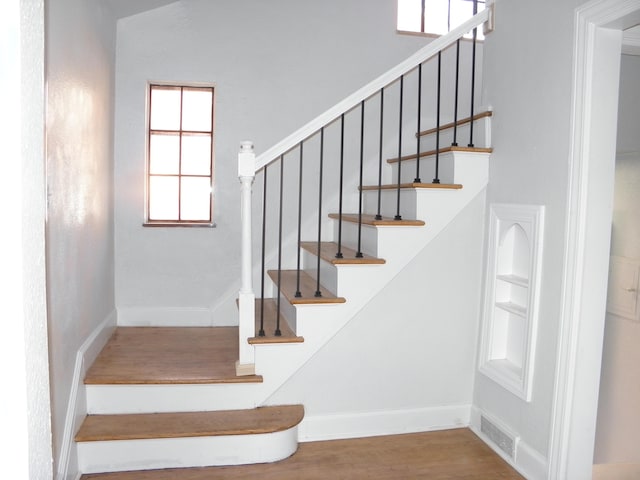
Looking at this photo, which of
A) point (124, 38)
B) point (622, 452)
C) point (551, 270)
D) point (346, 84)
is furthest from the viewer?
point (346, 84)

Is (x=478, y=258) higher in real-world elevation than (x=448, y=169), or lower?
lower

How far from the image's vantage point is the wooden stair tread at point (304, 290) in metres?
2.74

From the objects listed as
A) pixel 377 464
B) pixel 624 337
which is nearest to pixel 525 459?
pixel 377 464

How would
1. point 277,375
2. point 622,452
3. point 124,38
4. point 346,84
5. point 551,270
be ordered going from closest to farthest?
point 551,270 → point 277,375 → point 622,452 → point 124,38 → point 346,84

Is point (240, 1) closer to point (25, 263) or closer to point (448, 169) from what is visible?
point (448, 169)

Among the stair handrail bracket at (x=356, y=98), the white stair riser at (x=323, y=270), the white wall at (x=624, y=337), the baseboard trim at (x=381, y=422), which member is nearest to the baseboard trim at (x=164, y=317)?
the white stair riser at (x=323, y=270)

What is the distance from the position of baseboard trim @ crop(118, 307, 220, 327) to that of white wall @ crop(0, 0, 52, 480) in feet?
10.3

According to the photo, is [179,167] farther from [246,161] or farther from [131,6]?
[246,161]

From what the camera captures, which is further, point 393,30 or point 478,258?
point 393,30

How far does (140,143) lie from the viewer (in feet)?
12.6

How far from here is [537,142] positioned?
253 cm

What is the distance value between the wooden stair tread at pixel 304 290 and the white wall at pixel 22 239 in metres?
1.92

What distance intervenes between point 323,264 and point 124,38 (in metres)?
2.34

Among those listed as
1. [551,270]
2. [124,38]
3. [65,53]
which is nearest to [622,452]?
[551,270]
